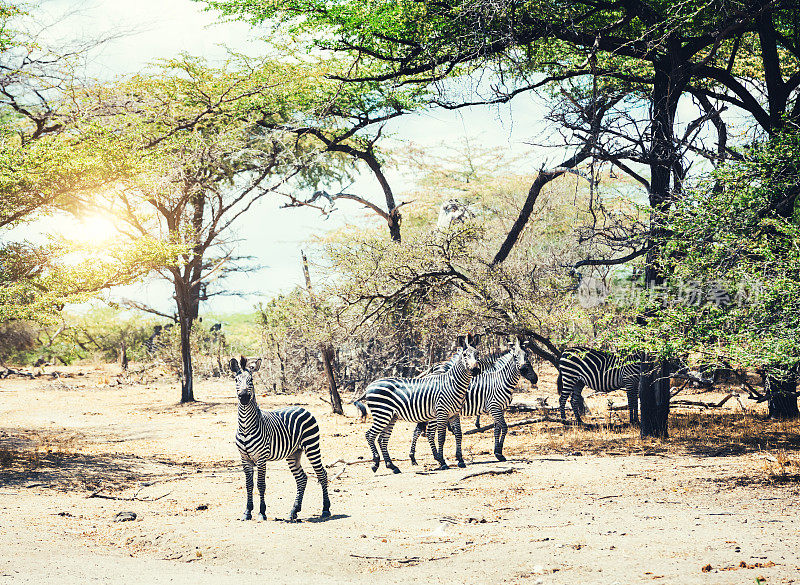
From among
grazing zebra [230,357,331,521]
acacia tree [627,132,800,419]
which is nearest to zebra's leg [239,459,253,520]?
grazing zebra [230,357,331,521]

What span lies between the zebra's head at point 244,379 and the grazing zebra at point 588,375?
9641 mm

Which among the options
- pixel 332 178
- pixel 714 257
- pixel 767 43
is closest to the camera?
pixel 714 257

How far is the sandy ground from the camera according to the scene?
22.5 feet

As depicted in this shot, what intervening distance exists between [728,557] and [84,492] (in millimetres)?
9729

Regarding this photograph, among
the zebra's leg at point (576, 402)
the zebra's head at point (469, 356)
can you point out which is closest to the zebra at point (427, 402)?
the zebra's head at point (469, 356)

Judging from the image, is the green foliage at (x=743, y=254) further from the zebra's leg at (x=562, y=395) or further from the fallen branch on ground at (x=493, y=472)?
the zebra's leg at (x=562, y=395)

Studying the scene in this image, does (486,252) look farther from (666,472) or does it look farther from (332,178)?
(332,178)

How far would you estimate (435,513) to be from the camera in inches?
375

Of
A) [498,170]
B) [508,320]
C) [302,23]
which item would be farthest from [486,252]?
[498,170]

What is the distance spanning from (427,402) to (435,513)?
3601 millimetres

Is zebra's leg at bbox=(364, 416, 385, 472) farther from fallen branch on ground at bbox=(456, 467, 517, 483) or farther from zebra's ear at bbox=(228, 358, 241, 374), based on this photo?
zebra's ear at bbox=(228, 358, 241, 374)

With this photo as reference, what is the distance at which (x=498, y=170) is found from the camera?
45.2 metres

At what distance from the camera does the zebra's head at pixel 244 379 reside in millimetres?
9180

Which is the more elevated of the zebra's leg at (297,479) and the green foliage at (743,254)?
the green foliage at (743,254)
